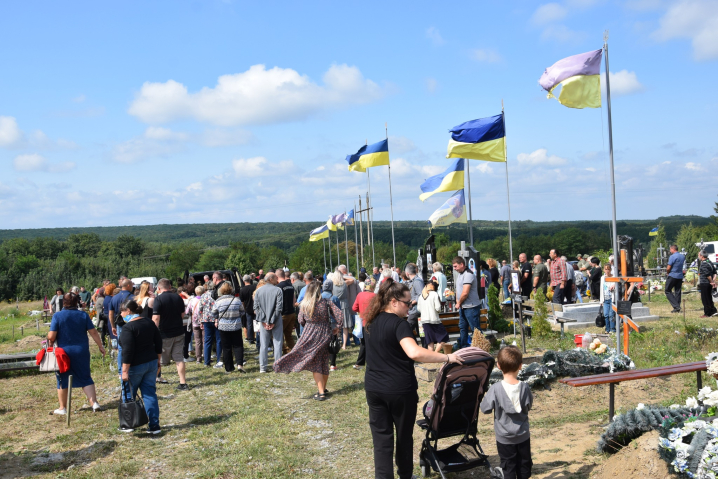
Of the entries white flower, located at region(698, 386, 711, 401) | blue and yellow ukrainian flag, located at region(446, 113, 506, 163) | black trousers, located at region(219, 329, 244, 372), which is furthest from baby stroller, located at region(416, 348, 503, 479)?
blue and yellow ukrainian flag, located at region(446, 113, 506, 163)

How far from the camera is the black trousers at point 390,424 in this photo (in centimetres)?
436

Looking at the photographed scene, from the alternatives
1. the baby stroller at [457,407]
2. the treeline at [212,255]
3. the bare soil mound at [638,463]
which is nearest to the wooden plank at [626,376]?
the bare soil mound at [638,463]

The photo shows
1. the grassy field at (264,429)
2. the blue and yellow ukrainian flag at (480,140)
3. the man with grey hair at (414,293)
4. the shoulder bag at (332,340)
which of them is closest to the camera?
the grassy field at (264,429)

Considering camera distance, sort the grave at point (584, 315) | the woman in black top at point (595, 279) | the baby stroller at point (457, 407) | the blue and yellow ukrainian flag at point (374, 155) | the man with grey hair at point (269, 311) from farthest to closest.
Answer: the blue and yellow ukrainian flag at point (374, 155), the woman in black top at point (595, 279), the grave at point (584, 315), the man with grey hair at point (269, 311), the baby stroller at point (457, 407)

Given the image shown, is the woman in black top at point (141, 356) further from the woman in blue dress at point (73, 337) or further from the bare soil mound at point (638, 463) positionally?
the bare soil mound at point (638, 463)

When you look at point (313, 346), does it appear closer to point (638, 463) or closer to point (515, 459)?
point (515, 459)

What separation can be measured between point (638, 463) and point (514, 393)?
107 cm

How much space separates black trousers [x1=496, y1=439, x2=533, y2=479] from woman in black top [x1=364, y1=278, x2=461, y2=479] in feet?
2.33

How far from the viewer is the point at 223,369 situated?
35.4 feet

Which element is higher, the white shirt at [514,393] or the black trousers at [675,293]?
the white shirt at [514,393]

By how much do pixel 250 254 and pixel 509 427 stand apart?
337ft

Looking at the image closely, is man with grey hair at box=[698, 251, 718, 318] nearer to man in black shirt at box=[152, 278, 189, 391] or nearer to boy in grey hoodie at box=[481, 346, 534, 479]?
boy in grey hoodie at box=[481, 346, 534, 479]

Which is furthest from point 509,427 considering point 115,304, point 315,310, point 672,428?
point 115,304

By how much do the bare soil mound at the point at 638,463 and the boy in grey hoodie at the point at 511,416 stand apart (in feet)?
2.28
